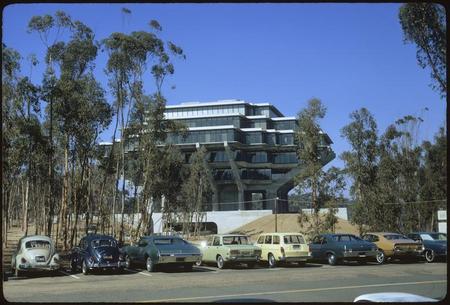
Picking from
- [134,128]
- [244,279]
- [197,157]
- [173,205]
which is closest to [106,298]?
[244,279]

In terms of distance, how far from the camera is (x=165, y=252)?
71.6ft

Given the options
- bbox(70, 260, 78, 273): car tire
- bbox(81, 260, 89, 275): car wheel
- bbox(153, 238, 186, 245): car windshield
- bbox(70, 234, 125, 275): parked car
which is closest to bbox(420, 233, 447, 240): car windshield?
bbox(153, 238, 186, 245): car windshield

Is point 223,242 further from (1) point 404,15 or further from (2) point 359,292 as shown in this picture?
(1) point 404,15

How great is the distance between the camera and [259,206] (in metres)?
105

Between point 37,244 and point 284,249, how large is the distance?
35.5 ft

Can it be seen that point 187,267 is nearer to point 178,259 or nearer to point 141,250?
point 141,250

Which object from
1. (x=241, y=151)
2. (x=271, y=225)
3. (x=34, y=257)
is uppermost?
(x=241, y=151)

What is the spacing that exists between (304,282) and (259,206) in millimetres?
88196

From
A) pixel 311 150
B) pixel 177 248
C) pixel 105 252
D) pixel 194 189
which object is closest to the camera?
pixel 105 252

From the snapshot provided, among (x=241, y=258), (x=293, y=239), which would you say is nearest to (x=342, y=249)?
(x=293, y=239)

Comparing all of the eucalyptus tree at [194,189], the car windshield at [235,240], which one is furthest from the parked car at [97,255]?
the eucalyptus tree at [194,189]

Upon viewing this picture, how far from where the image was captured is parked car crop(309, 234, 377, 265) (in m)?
24.5

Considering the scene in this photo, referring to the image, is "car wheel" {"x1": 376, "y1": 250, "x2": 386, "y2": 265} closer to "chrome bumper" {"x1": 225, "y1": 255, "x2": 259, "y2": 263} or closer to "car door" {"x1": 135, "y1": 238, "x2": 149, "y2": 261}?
"chrome bumper" {"x1": 225, "y1": 255, "x2": 259, "y2": 263}

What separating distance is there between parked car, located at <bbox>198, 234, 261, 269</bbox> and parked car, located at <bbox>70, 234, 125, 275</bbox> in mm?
4052
